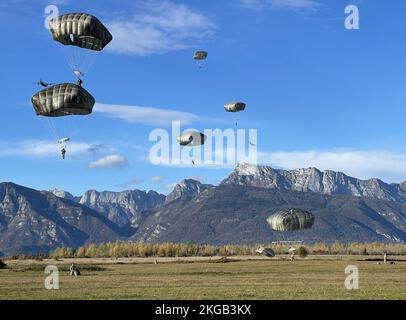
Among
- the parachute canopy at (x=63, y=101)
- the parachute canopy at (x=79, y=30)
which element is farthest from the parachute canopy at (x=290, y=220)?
the parachute canopy at (x=79, y=30)

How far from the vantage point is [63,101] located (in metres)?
63.3

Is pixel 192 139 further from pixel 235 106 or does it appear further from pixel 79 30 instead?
pixel 79 30

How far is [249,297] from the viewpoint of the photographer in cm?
4162

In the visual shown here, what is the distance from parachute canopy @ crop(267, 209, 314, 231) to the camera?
315 ft

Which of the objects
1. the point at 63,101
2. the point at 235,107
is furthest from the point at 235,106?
the point at 63,101

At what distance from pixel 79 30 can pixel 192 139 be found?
4654cm

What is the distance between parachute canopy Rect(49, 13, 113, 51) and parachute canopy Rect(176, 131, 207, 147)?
42.9 m

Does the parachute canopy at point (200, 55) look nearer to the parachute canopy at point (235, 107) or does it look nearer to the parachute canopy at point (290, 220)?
the parachute canopy at point (235, 107)

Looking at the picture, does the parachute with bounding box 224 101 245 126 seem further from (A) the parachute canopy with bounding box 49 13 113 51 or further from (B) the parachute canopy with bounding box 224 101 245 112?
(A) the parachute canopy with bounding box 49 13 113 51

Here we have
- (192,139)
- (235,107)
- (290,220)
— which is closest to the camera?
(290,220)

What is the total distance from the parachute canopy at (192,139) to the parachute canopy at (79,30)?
42.9 meters

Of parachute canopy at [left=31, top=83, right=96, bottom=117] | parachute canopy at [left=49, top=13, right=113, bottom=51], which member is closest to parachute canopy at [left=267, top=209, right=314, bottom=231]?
parachute canopy at [left=31, top=83, right=96, bottom=117]

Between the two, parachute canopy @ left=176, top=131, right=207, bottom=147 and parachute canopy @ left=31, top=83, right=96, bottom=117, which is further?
parachute canopy @ left=176, top=131, right=207, bottom=147
